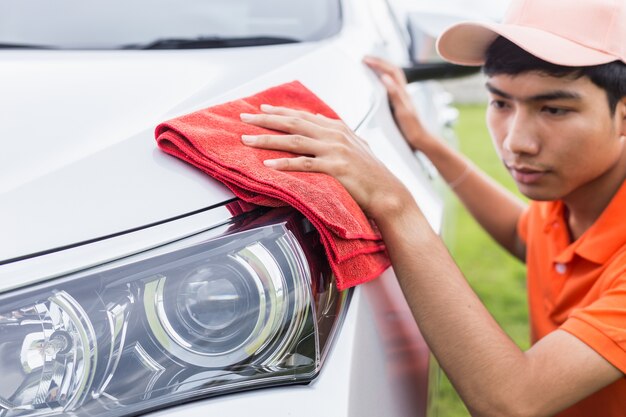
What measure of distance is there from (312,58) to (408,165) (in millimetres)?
334

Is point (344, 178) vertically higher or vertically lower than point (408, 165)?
higher

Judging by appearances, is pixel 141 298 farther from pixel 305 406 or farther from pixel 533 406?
pixel 533 406

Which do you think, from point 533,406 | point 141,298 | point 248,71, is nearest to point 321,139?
point 248,71

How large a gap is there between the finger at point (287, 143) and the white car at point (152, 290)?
0.12 meters

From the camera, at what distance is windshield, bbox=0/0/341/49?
159 cm

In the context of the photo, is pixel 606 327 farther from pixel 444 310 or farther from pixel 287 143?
pixel 287 143

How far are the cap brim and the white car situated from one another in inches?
24.9

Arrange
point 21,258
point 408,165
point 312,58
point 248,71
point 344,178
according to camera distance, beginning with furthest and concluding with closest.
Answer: point 408,165 → point 312,58 → point 248,71 → point 344,178 → point 21,258

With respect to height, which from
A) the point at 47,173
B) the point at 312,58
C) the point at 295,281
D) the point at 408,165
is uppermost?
the point at 47,173

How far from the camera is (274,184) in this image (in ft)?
3.45

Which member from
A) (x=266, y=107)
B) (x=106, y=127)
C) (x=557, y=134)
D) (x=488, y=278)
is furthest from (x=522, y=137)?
(x=488, y=278)

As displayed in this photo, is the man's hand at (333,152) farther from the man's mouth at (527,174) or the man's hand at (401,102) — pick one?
the man's hand at (401,102)

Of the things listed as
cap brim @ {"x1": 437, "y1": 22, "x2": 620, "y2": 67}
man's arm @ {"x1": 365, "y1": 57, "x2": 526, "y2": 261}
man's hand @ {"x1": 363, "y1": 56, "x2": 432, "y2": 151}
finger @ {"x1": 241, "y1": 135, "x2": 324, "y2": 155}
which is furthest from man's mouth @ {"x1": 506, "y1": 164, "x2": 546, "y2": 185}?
finger @ {"x1": 241, "y1": 135, "x2": 324, "y2": 155}

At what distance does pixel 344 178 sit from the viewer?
1219mm
